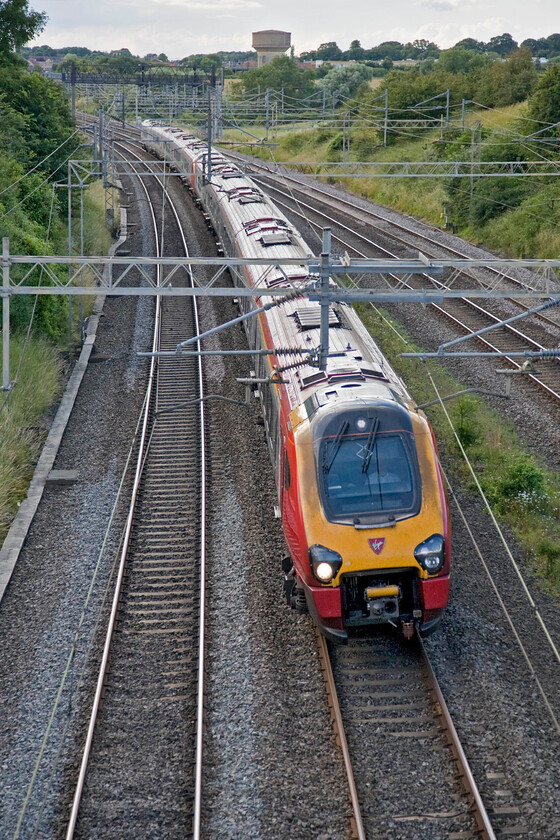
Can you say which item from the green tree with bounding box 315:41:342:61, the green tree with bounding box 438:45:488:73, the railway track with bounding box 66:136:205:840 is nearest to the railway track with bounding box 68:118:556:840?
the railway track with bounding box 66:136:205:840

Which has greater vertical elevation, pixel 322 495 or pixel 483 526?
pixel 322 495

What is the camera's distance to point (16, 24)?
3659cm

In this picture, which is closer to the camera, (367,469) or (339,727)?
(339,727)

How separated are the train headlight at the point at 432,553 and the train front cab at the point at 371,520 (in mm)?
12

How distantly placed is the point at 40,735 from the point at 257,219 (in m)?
17.7

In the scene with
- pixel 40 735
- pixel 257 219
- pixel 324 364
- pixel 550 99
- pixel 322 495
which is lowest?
pixel 40 735

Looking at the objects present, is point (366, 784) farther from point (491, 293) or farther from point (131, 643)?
point (491, 293)

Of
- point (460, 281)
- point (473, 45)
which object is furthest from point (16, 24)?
point (473, 45)

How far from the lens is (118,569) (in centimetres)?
1302

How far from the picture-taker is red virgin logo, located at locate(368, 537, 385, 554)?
404 inches

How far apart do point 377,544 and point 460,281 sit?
21.1m

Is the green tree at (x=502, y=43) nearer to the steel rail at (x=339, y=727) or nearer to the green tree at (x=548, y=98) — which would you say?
the green tree at (x=548, y=98)

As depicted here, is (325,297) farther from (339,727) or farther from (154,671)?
(339,727)

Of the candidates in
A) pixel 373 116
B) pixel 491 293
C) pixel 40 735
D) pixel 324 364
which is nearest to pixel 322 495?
pixel 324 364
